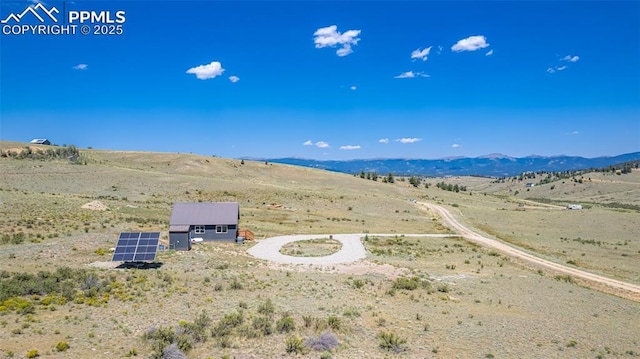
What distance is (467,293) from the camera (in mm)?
29719

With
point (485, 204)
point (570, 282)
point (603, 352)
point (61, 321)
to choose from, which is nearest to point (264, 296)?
point (61, 321)

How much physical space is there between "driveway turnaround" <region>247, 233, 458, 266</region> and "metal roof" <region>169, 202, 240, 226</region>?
460 centimetres

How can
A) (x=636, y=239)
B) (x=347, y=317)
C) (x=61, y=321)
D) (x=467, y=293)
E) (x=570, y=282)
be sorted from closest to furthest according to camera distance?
(x=61, y=321)
(x=347, y=317)
(x=467, y=293)
(x=570, y=282)
(x=636, y=239)

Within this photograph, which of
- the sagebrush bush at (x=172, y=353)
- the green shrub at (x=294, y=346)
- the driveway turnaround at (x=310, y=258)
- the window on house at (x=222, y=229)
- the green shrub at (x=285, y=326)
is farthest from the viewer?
the window on house at (x=222, y=229)

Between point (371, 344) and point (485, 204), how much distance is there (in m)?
97.7

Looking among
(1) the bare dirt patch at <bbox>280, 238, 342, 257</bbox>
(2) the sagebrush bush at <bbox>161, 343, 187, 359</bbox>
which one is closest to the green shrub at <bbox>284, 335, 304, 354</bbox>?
(2) the sagebrush bush at <bbox>161, 343, 187, 359</bbox>

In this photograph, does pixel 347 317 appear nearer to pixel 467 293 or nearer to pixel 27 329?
pixel 467 293

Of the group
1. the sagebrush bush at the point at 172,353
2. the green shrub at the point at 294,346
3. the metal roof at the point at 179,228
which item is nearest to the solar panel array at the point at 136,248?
the metal roof at the point at 179,228

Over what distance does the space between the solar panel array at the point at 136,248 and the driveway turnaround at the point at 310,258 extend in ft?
34.1

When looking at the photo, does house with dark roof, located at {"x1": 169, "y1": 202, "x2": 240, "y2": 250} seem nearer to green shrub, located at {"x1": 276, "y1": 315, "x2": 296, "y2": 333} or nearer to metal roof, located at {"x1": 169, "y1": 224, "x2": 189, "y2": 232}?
metal roof, located at {"x1": 169, "y1": 224, "x2": 189, "y2": 232}

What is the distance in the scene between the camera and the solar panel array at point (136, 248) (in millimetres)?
31719

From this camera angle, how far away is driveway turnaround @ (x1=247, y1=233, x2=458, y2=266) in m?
39.0

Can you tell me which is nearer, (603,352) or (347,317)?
(603,352)

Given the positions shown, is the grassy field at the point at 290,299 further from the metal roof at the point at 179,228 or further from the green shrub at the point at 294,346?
the metal roof at the point at 179,228
